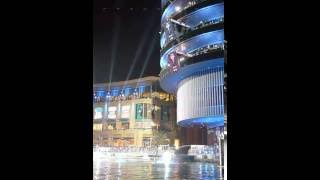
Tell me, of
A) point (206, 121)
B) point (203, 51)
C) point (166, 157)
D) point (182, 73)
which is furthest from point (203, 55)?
point (166, 157)

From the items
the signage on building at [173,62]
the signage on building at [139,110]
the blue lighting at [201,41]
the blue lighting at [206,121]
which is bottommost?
the blue lighting at [206,121]

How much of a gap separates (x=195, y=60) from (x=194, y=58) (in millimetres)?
87

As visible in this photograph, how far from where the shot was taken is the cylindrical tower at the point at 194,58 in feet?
39.6

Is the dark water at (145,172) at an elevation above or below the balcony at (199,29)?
below

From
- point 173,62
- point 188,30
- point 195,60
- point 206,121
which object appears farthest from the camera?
point 206,121

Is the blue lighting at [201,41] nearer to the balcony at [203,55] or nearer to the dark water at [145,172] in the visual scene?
the balcony at [203,55]

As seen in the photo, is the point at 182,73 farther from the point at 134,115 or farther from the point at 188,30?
the point at 134,115

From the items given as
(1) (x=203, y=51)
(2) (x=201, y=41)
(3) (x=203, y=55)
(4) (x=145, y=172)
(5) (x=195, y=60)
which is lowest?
(4) (x=145, y=172)

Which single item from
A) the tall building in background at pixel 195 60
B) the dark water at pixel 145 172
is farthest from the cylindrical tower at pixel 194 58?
the dark water at pixel 145 172

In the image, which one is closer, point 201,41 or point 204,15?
point 204,15

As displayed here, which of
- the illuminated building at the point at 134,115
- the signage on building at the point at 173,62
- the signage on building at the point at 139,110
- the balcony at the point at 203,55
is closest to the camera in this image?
the illuminated building at the point at 134,115

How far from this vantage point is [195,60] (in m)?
12.8
